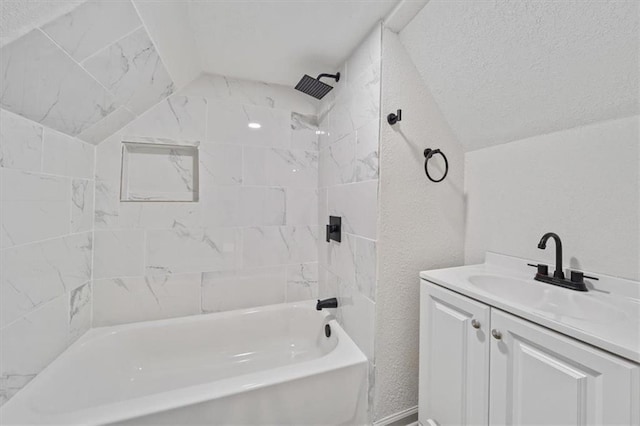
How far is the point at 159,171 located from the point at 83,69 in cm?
76

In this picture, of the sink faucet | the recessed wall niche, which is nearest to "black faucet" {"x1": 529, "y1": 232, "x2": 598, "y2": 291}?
the sink faucet

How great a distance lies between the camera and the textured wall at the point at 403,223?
4.20ft

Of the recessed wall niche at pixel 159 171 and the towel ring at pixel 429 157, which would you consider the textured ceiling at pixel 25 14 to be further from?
the towel ring at pixel 429 157

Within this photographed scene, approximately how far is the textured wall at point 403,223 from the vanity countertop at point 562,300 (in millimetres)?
165

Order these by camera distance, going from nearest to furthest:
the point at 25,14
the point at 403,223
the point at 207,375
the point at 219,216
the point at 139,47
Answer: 1. the point at 25,14
2. the point at 139,47
3. the point at 403,223
4. the point at 207,375
5. the point at 219,216

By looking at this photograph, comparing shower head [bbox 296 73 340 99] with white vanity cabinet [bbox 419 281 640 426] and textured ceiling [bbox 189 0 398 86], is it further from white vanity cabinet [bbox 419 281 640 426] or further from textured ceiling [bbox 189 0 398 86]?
white vanity cabinet [bbox 419 281 640 426]

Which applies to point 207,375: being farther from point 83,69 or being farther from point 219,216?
point 83,69

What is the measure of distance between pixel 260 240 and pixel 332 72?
1.36m

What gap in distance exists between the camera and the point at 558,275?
1.03m

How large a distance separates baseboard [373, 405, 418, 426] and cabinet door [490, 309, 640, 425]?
24.4 inches

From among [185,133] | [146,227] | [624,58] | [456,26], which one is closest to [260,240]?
[146,227]

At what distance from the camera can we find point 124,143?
66.7 inches

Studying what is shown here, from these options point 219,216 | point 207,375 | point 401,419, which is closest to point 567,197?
point 401,419

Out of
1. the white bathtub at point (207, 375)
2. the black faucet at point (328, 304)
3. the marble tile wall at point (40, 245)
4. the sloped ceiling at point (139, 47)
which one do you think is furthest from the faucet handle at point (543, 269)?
the marble tile wall at point (40, 245)
